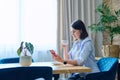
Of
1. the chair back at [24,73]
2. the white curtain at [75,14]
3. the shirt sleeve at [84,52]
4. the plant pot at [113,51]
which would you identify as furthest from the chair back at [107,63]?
the white curtain at [75,14]

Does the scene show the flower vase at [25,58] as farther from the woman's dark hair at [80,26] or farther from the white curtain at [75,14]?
the white curtain at [75,14]

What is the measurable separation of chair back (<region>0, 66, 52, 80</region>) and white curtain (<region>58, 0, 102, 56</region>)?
114 inches

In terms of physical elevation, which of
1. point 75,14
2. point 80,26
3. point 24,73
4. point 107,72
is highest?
point 75,14

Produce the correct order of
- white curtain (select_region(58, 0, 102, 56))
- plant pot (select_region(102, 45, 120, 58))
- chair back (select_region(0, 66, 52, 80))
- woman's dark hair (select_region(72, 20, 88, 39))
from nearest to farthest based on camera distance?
chair back (select_region(0, 66, 52, 80)) → woman's dark hair (select_region(72, 20, 88, 39)) → plant pot (select_region(102, 45, 120, 58)) → white curtain (select_region(58, 0, 102, 56))

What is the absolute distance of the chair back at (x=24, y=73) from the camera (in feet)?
6.05

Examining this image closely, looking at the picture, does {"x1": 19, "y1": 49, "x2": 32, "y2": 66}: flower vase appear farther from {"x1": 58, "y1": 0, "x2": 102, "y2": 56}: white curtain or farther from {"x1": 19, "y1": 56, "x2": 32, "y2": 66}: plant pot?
{"x1": 58, "y1": 0, "x2": 102, "y2": 56}: white curtain

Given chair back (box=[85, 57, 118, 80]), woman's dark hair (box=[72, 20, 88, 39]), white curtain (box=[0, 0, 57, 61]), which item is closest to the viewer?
chair back (box=[85, 57, 118, 80])

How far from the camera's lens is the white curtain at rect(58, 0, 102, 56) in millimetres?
4863

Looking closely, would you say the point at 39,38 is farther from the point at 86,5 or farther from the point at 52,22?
the point at 86,5

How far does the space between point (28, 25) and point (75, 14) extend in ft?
2.90

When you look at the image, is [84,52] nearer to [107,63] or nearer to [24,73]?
[107,63]

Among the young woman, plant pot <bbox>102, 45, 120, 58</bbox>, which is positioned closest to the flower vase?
the young woman

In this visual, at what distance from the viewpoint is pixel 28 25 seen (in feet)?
15.6

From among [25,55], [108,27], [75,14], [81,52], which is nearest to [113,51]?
[108,27]
